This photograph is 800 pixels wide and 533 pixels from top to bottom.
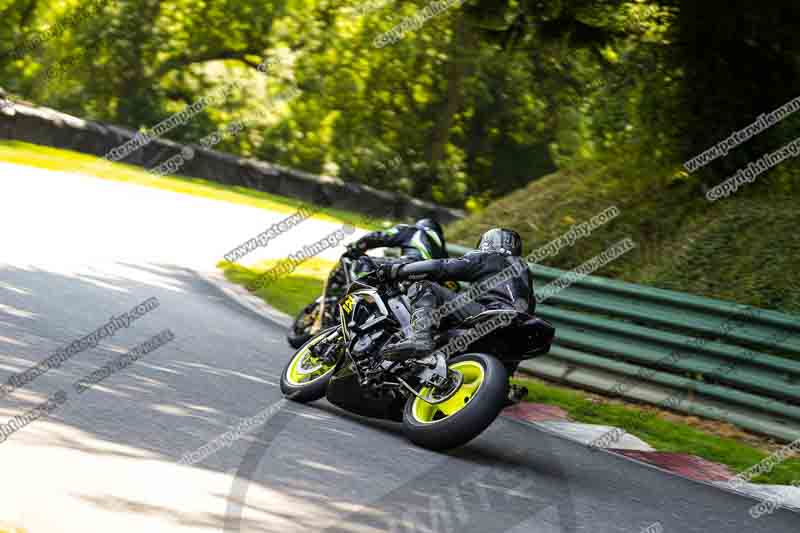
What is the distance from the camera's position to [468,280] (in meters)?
8.50

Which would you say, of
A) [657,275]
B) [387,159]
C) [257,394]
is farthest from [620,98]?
[387,159]

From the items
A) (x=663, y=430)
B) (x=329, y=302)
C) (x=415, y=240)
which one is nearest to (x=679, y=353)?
(x=663, y=430)

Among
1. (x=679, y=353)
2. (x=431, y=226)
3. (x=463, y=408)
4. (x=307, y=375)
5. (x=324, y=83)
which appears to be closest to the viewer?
(x=463, y=408)

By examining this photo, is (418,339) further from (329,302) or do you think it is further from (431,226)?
(329,302)

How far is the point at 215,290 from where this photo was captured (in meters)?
15.4

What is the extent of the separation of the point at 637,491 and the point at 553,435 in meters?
1.77

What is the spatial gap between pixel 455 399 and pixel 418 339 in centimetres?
47

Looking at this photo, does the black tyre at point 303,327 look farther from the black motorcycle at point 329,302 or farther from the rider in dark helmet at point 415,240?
the rider in dark helmet at point 415,240

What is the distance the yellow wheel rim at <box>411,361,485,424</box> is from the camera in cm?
789

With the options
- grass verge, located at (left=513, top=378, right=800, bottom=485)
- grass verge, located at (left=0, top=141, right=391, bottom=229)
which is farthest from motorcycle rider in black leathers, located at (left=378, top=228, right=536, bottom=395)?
grass verge, located at (left=0, top=141, right=391, bottom=229)

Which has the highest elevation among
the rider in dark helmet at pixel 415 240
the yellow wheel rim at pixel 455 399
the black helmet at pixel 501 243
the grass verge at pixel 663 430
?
the black helmet at pixel 501 243

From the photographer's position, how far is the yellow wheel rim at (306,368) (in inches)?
362

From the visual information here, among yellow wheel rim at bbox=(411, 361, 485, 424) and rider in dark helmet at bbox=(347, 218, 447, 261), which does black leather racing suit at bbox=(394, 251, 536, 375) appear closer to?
yellow wheel rim at bbox=(411, 361, 485, 424)

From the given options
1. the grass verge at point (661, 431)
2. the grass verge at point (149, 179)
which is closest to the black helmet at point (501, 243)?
the grass verge at point (661, 431)
